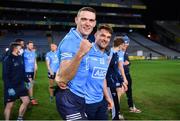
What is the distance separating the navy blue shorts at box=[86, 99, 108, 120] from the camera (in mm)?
6011

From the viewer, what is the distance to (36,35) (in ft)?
204

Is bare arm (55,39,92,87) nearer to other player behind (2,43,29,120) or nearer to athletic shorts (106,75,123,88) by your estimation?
athletic shorts (106,75,123,88)

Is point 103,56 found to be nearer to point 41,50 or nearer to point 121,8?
point 41,50

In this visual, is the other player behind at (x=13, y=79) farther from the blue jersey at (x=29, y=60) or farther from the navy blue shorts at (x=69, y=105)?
the navy blue shorts at (x=69, y=105)

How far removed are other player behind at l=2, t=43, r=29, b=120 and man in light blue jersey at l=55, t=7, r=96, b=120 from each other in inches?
190

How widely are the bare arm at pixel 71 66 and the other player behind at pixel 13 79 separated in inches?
197

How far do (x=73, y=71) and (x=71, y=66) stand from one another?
8 cm

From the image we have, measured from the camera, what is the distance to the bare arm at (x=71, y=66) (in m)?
4.05

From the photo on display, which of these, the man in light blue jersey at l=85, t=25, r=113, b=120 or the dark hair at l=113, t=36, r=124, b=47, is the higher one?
the dark hair at l=113, t=36, r=124, b=47

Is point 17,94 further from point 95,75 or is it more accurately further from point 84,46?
point 84,46

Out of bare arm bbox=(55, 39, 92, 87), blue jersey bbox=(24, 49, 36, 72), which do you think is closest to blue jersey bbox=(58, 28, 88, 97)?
bare arm bbox=(55, 39, 92, 87)

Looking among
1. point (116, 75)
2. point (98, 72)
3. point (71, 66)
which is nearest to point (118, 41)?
point (116, 75)

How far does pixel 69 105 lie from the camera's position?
15.0 ft

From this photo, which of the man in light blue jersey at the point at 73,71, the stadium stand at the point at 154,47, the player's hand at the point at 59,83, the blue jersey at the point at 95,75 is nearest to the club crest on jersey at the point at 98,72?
the blue jersey at the point at 95,75
